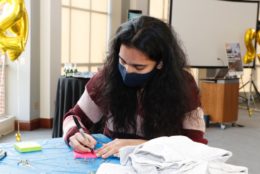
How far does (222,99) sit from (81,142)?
3892 mm

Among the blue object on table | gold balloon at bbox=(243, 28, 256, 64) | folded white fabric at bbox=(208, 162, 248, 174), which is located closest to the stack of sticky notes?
the blue object on table

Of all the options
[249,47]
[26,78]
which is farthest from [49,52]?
[249,47]

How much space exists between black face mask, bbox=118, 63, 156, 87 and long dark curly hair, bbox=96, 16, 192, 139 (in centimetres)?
2

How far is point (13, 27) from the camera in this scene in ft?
4.22

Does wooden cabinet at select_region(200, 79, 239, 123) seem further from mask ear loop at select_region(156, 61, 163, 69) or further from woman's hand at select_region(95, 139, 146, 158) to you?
woman's hand at select_region(95, 139, 146, 158)

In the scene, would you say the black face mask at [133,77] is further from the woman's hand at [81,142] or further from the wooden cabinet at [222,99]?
the wooden cabinet at [222,99]

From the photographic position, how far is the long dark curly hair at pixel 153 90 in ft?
4.28

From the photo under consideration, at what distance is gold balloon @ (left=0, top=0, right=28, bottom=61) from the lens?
122 centimetres

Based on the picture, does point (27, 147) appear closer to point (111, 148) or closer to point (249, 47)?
point (111, 148)

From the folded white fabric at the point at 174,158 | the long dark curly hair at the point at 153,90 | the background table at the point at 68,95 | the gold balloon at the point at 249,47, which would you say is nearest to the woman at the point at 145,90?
the long dark curly hair at the point at 153,90

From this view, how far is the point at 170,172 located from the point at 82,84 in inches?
107

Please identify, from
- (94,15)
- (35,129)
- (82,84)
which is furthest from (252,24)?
(35,129)

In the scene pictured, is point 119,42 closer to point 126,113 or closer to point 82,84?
point 126,113

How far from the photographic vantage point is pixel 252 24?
17.8 feet
